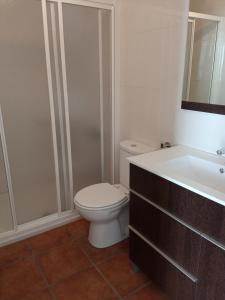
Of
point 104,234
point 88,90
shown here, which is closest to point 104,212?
point 104,234

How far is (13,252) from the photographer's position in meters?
1.97

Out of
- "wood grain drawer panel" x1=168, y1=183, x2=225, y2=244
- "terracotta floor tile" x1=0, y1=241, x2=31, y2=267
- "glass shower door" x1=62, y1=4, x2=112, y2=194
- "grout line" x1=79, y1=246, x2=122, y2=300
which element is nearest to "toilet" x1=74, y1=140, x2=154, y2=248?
"grout line" x1=79, y1=246, x2=122, y2=300

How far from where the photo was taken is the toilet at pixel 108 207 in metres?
1.82

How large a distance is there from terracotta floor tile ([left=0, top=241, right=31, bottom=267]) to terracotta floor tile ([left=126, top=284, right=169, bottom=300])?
0.93 m

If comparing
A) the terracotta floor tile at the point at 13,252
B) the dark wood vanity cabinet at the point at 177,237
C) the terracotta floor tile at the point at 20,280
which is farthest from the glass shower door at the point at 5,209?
the dark wood vanity cabinet at the point at 177,237

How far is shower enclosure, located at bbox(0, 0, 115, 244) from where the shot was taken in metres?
1.81

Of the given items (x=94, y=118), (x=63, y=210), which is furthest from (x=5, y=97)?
(x=63, y=210)

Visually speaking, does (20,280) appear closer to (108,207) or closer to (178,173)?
(108,207)

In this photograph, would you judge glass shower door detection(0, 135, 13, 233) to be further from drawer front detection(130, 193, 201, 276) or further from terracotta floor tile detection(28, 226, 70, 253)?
drawer front detection(130, 193, 201, 276)

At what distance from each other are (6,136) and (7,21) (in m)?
0.83

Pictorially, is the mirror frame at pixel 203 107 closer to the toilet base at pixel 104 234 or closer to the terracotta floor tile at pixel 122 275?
the toilet base at pixel 104 234

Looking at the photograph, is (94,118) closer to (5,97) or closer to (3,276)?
(5,97)

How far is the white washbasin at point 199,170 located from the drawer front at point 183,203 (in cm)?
13

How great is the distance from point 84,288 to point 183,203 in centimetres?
97
